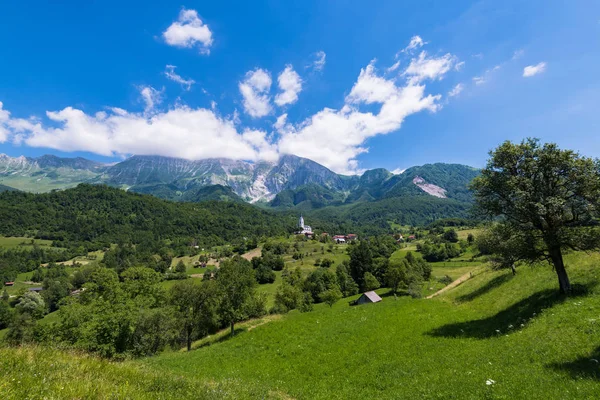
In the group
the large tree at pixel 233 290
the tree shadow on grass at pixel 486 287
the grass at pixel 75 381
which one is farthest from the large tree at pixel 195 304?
the tree shadow on grass at pixel 486 287

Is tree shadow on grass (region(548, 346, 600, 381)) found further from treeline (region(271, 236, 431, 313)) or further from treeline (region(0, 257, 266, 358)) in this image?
treeline (region(271, 236, 431, 313))

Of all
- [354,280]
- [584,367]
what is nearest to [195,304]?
[584,367]

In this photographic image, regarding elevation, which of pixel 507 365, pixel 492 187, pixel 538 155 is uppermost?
pixel 538 155

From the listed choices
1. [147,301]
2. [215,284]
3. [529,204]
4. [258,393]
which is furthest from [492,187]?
[147,301]

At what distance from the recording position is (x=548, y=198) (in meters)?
17.2

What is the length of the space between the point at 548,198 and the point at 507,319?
9589 millimetres

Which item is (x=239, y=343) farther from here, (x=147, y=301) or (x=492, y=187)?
(x=492, y=187)

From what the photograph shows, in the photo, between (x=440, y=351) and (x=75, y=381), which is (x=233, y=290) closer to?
(x=440, y=351)

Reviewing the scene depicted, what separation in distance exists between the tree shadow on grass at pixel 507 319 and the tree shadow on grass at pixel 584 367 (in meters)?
6.24

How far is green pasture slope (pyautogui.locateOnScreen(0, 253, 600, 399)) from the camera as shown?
890 cm

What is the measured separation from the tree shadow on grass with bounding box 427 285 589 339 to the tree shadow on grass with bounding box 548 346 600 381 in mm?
6241

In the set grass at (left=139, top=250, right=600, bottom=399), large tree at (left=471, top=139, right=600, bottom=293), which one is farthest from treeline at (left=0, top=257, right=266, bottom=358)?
large tree at (left=471, top=139, right=600, bottom=293)

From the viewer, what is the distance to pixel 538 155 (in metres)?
18.8

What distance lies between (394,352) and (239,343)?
48.3 ft
